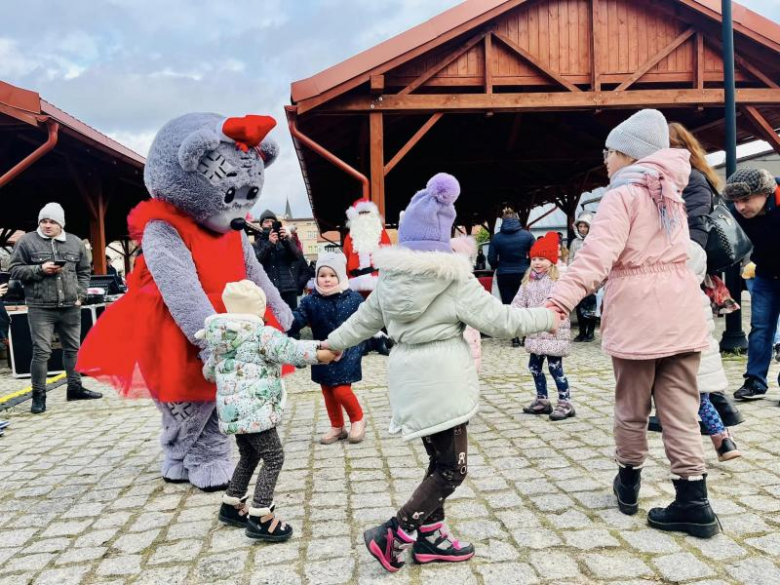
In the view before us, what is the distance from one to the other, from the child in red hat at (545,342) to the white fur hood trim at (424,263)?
7.40 ft

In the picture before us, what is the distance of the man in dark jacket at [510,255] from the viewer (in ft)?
27.7

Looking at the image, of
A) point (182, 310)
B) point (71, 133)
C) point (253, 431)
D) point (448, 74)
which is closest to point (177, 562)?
point (253, 431)

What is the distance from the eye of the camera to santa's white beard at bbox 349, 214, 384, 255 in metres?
7.34

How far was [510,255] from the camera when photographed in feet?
27.8

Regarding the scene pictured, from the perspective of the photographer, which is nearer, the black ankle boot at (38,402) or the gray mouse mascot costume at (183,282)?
the gray mouse mascot costume at (183,282)

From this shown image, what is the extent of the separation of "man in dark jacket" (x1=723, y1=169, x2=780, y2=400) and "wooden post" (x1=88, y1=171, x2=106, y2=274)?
11.8 metres

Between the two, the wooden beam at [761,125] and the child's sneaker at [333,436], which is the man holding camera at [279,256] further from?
the wooden beam at [761,125]

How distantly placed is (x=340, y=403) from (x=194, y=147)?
6.64 feet

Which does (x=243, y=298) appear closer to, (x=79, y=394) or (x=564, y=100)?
(x=79, y=394)

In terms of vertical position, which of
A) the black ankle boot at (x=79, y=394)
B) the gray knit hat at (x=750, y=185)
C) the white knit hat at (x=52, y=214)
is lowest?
the black ankle boot at (x=79, y=394)

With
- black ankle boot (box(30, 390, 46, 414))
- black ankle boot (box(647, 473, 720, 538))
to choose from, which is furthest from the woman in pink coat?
black ankle boot (box(30, 390, 46, 414))

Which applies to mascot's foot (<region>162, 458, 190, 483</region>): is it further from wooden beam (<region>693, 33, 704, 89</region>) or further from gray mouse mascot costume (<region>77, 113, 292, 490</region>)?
wooden beam (<region>693, 33, 704, 89</region>)

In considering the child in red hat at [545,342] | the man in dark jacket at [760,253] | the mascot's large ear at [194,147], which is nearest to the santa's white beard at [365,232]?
the child in red hat at [545,342]

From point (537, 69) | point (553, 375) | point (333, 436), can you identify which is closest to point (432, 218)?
point (333, 436)
